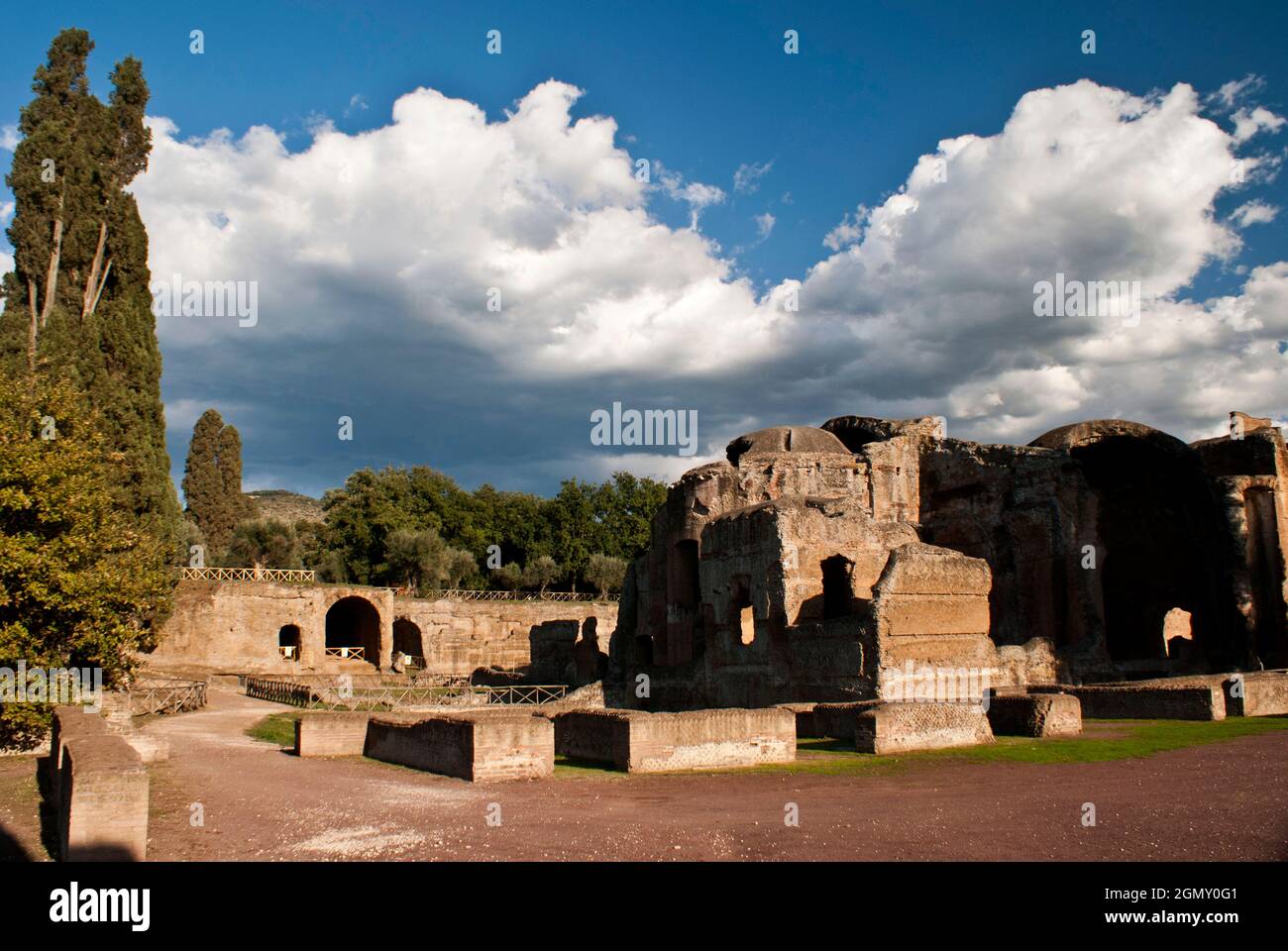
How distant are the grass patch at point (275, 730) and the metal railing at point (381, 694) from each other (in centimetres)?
185

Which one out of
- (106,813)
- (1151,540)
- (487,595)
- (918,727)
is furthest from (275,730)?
(487,595)

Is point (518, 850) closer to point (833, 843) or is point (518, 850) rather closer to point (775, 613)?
→ point (833, 843)

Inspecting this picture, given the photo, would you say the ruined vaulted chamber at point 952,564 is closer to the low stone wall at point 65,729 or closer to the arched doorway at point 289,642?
the low stone wall at point 65,729

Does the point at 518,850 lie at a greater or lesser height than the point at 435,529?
lesser

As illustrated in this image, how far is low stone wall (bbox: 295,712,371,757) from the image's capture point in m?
15.8

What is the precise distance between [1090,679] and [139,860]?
84.6ft

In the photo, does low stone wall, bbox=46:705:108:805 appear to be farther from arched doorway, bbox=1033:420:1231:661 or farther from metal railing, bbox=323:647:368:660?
metal railing, bbox=323:647:368:660

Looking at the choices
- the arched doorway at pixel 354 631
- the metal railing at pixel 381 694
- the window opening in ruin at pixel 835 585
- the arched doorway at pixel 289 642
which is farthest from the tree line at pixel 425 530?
the window opening in ruin at pixel 835 585

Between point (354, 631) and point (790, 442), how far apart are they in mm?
27214

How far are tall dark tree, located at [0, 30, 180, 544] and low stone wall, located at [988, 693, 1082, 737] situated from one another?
2399cm

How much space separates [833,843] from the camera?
795cm

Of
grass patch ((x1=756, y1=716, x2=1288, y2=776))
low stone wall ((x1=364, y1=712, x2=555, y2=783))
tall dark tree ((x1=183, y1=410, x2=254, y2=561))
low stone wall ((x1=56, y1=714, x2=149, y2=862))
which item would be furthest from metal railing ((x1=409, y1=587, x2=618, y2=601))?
low stone wall ((x1=56, y1=714, x2=149, y2=862))
